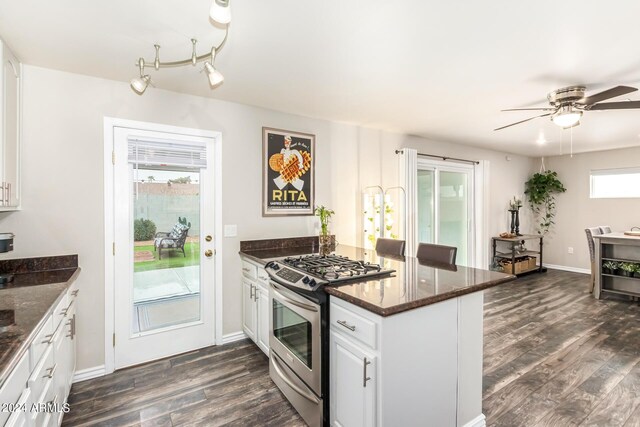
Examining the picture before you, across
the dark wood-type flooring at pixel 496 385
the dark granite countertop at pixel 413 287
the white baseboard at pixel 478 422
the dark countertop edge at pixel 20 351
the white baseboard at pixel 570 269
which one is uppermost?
the dark granite countertop at pixel 413 287

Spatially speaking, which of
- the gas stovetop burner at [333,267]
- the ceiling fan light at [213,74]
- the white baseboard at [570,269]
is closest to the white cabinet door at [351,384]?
the gas stovetop burner at [333,267]

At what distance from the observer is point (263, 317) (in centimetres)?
272

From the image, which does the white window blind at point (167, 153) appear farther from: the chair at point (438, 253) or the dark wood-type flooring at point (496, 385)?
the chair at point (438, 253)

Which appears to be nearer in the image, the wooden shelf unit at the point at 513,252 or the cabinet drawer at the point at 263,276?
the cabinet drawer at the point at 263,276

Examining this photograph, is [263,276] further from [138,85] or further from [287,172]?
[138,85]

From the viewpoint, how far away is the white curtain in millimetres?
4359

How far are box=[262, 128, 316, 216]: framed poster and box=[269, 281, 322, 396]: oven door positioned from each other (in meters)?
1.25

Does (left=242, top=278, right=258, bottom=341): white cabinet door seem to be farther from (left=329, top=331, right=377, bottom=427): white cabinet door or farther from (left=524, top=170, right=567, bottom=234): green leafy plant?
(left=524, top=170, right=567, bottom=234): green leafy plant

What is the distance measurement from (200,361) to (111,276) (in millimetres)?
1063

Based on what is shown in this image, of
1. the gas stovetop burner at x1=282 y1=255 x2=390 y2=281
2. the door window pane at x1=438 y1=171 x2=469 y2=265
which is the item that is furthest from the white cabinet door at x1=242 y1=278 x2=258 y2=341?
the door window pane at x1=438 y1=171 x2=469 y2=265

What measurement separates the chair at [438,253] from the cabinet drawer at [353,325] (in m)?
1.16

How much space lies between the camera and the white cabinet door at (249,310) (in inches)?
114

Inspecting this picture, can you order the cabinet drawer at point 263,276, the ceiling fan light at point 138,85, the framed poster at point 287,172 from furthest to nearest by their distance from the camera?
the framed poster at point 287,172 → the cabinet drawer at point 263,276 → the ceiling fan light at point 138,85

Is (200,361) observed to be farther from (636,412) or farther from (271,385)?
(636,412)
